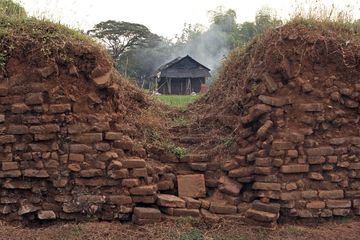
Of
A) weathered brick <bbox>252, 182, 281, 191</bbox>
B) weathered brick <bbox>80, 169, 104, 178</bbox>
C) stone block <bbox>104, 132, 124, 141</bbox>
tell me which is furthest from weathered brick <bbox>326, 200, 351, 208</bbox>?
weathered brick <bbox>80, 169, 104, 178</bbox>

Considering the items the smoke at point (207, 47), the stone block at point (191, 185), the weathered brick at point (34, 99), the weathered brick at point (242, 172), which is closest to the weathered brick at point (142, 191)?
the stone block at point (191, 185)

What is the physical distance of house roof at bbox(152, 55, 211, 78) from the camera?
106ft

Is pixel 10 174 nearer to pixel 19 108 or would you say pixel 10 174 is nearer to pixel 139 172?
pixel 19 108

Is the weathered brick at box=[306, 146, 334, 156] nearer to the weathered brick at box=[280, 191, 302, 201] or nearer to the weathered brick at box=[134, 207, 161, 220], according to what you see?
the weathered brick at box=[280, 191, 302, 201]

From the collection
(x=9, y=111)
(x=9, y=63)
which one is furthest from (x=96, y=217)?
(x=9, y=63)

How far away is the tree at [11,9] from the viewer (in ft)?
19.1

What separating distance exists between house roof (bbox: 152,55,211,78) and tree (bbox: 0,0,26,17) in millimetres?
25529

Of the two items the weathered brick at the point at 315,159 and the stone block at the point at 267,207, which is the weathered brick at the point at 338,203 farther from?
the stone block at the point at 267,207

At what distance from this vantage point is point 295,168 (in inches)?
204

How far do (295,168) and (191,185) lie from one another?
1325 millimetres

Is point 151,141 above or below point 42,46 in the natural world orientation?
below

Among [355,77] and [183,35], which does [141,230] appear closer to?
[355,77]

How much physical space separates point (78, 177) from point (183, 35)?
46.7m

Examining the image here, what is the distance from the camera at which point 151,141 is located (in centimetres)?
591
